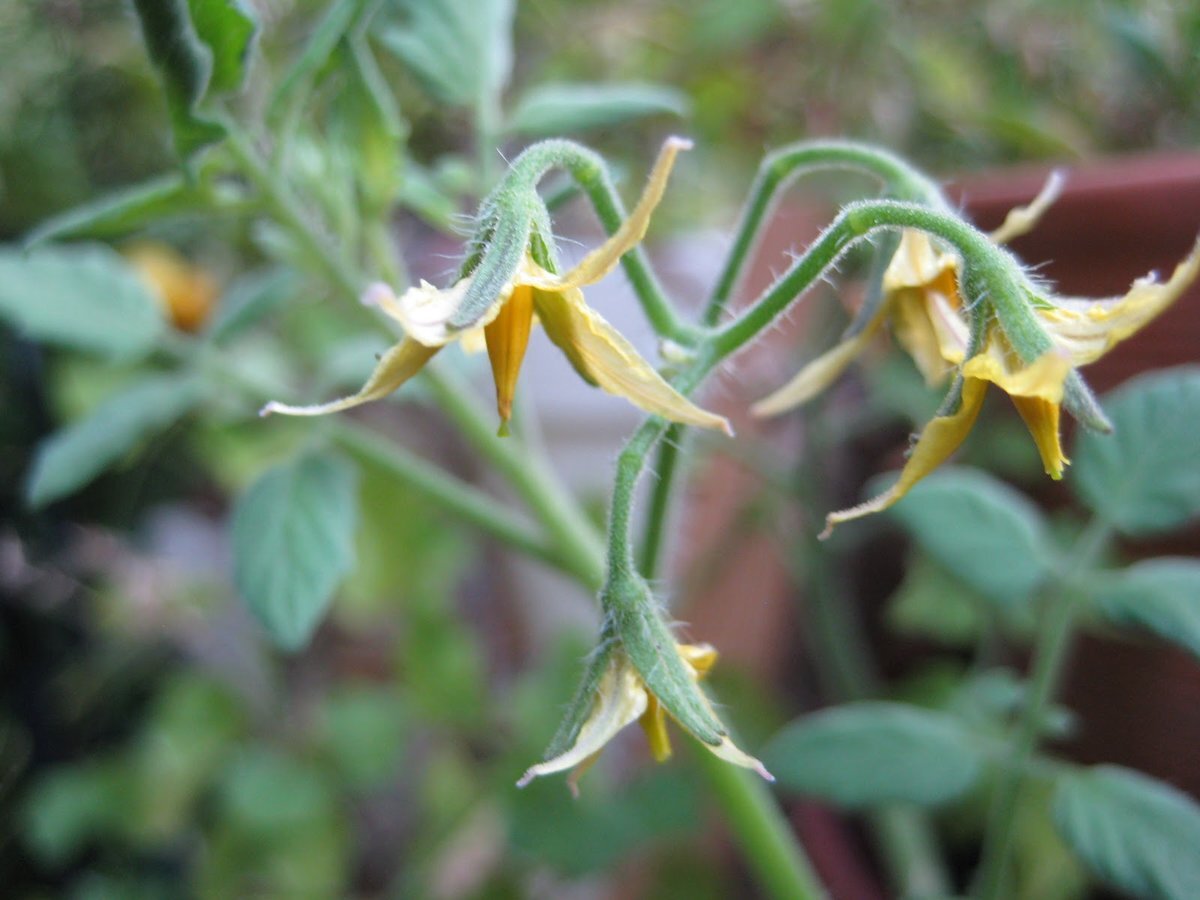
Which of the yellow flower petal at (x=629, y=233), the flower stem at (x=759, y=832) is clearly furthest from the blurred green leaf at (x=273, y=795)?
the yellow flower petal at (x=629, y=233)

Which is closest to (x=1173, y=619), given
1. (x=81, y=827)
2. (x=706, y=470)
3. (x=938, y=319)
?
(x=938, y=319)

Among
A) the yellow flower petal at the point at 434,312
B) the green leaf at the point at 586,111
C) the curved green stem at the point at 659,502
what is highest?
the green leaf at the point at 586,111

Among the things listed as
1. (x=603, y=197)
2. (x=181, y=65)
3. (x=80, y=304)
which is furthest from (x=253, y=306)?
(x=603, y=197)

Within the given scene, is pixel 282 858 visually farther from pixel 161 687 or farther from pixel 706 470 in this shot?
pixel 706 470

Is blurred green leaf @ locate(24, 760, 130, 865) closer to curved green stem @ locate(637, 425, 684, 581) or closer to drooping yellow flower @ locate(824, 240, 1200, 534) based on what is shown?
curved green stem @ locate(637, 425, 684, 581)

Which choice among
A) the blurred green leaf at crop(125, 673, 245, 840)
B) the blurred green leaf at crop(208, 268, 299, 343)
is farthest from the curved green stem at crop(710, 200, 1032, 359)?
the blurred green leaf at crop(125, 673, 245, 840)

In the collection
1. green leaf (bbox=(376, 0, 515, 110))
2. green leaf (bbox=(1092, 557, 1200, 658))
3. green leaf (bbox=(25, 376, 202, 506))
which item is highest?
green leaf (bbox=(376, 0, 515, 110))

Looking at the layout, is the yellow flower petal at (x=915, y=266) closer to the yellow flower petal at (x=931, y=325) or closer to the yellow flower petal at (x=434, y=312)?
the yellow flower petal at (x=931, y=325)
